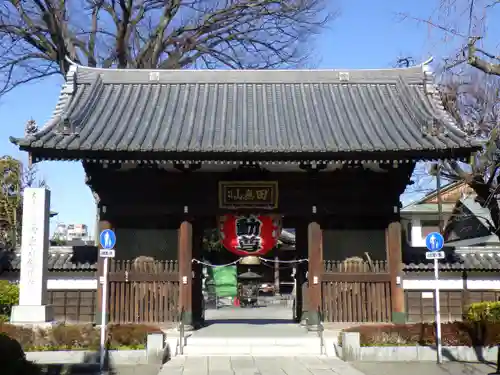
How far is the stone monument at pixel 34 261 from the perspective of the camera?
42.0 feet

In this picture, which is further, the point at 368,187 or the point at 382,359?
the point at 368,187

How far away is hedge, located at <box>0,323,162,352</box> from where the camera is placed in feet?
38.7

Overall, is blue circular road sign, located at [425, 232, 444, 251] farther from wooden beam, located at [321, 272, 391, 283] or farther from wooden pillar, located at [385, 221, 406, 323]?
wooden beam, located at [321, 272, 391, 283]

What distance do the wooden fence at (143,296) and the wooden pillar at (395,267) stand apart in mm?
6051

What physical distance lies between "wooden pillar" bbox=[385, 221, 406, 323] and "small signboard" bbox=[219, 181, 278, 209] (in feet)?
11.1

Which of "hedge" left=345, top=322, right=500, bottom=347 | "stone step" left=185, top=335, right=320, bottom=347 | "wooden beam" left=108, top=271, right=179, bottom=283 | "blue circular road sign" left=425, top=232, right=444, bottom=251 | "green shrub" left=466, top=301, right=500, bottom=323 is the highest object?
"blue circular road sign" left=425, top=232, right=444, bottom=251

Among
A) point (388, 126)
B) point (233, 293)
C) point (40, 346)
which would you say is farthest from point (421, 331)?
point (233, 293)

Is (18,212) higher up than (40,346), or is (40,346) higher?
(18,212)

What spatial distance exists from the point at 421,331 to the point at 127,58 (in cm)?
1822

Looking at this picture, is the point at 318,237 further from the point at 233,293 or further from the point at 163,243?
the point at 233,293

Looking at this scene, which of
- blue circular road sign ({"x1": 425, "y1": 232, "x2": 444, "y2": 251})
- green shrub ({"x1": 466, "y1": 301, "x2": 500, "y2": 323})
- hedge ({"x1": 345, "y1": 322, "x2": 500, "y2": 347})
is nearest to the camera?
hedge ({"x1": 345, "y1": 322, "x2": 500, "y2": 347})

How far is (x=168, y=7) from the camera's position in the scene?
82.0 feet

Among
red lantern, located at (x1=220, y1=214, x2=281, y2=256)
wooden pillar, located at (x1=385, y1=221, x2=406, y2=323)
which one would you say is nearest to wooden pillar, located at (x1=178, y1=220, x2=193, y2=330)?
red lantern, located at (x1=220, y1=214, x2=281, y2=256)

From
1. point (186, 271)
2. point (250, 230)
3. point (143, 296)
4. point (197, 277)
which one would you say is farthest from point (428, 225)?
point (143, 296)
